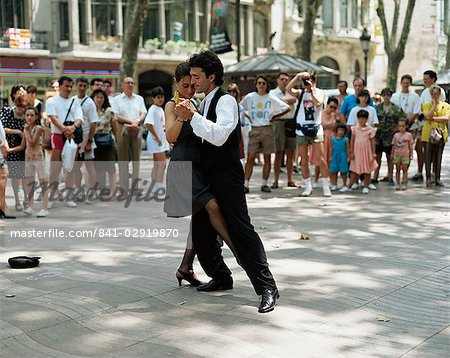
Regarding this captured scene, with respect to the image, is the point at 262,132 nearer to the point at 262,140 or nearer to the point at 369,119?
the point at 262,140

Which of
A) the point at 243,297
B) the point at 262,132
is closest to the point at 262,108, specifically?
the point at 262,132

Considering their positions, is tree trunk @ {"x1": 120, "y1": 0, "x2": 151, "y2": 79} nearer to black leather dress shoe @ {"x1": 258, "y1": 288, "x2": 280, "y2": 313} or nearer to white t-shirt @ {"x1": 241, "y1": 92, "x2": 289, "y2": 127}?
white t-shirt @ {"x1": 241, "y1": 92, "x2": 289, "y2": 127}

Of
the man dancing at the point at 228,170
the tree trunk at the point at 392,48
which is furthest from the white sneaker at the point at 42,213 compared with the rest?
the tree trunk at the point at 392,48

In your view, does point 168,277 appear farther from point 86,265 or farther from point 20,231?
point 20,231

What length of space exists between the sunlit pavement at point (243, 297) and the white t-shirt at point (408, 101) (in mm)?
4333

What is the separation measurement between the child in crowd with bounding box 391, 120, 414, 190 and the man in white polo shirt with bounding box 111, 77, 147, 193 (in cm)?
442

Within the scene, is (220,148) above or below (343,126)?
below

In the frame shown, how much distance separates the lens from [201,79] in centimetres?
561

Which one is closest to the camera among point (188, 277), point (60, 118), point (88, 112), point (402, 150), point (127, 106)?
point (188, 277)

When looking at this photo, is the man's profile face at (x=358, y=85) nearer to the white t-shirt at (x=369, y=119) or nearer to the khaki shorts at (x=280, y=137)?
the white t-shirt at (x=369, y=119)

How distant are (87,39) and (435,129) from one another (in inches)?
984

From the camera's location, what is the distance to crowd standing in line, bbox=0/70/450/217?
420 inches

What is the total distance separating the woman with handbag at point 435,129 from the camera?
42.1ft

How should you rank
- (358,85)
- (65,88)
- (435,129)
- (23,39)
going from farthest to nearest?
(23,39) < (358,85) < (435,129) < (65,88)
